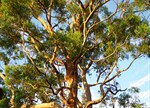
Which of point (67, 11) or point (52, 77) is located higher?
point (67, 11)

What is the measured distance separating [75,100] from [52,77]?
2.13m

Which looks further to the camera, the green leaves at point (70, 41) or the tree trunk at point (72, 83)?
the tree trunk at point (72, 83)

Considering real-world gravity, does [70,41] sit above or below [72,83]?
above

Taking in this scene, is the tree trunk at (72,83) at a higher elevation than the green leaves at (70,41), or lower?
lower

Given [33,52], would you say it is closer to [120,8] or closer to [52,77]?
[52,77]

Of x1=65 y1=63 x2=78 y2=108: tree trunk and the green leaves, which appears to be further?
x1=65 y1=63 x2=78 y2=108: tree trunk

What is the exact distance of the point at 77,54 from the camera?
11.5 meters

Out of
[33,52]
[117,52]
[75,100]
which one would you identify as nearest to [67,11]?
[33,52]

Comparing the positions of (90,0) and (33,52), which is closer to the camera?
(90,0)

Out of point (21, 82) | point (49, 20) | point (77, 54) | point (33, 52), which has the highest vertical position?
point (49, 20)

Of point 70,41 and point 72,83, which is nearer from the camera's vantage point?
point 70,41

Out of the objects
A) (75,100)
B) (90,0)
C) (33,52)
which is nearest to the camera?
(75,100)

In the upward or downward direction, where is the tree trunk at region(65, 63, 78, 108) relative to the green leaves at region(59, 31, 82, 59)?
downward

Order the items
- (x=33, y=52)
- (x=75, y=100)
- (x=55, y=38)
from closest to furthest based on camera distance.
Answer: (x=55, y=38) < (x=75, y=100) < (x=33, y=52)
